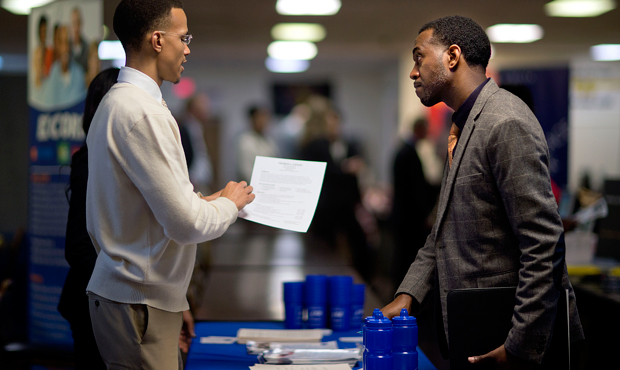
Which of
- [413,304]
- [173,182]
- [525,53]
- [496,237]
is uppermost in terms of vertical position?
[525,53]

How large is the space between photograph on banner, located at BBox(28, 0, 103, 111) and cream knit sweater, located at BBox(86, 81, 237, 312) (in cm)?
204

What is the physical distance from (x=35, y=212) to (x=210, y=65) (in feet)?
29.5

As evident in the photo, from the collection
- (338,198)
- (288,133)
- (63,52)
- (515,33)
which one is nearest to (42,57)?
(63,52)

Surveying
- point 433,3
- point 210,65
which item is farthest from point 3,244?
point 210,65

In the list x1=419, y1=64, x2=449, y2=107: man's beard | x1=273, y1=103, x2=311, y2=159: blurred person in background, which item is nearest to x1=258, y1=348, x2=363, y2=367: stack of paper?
x1=419, y1=64, x2=449, y2=107: man's beard

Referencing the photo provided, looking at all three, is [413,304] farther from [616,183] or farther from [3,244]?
[3,244]

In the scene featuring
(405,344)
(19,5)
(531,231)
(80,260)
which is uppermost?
(19,5)

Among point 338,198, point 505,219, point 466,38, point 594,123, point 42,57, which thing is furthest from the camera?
point 594,123

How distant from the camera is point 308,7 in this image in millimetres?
6273

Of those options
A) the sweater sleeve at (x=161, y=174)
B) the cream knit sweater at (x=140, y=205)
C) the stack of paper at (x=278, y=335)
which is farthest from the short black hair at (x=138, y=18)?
the stack of paper at (x=278, y=335)

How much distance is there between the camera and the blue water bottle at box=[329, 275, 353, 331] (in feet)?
6.47

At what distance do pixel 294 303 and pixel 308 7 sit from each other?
4.96m

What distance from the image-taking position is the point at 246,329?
6.52 ft

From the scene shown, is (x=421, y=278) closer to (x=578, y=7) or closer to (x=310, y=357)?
(x=310, y=357)
